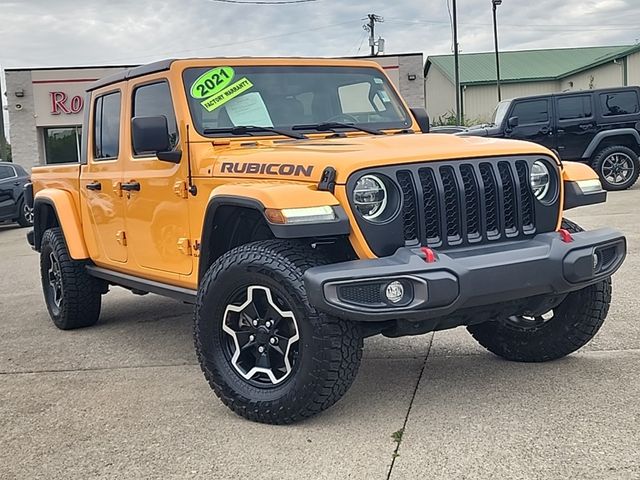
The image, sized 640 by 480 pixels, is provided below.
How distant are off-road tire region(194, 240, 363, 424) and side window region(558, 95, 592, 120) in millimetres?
12613

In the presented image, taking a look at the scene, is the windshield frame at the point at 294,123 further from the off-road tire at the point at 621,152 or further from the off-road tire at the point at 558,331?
the off-road tire at the point at 621,152

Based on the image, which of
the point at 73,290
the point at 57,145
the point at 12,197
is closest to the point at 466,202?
the point at 73,290

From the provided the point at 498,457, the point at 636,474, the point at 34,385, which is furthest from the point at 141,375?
the point at 636,474

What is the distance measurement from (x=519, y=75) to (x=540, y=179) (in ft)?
145

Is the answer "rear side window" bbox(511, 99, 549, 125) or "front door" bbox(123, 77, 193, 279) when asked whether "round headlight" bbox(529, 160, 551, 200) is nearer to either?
"front door" bbox(123, 77, 193, 279)

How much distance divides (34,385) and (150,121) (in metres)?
1.79

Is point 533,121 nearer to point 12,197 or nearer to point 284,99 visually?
point 12,197

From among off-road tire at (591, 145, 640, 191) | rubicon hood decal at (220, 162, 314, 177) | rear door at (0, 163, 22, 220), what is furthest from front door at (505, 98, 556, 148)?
rubicon hood decal at (220, 162, 314, 177)

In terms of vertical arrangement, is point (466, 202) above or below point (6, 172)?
below

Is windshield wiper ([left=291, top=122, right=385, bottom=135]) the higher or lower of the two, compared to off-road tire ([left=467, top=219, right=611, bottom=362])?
higher

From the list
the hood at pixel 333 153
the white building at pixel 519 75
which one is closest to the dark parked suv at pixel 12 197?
the hood at pixel 333 153

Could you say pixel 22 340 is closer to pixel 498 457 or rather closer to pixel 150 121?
pixel 150 121

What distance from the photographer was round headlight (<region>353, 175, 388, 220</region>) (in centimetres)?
372

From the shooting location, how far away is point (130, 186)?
5.23 metres
